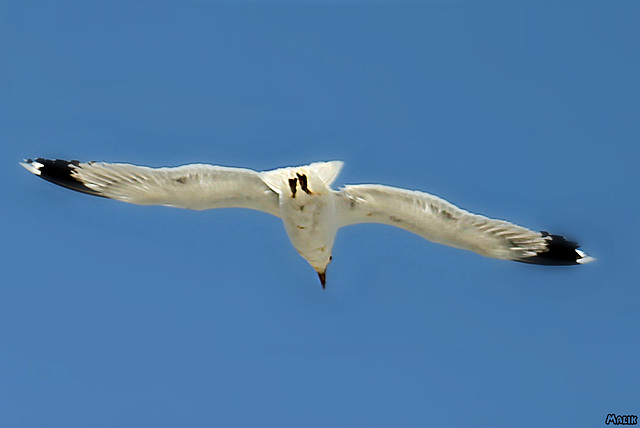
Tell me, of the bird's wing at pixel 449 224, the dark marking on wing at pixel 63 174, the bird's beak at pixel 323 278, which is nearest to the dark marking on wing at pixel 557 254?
the bird's wing at pixel 449 224

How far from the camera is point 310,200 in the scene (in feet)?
33.0

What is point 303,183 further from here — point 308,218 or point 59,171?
point 59,171

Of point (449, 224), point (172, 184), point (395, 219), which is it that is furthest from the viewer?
point (395, 219)

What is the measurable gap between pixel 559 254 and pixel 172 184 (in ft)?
12.5

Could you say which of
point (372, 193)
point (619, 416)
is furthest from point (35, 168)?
point (619, 416)

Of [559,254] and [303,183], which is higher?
[303,183]

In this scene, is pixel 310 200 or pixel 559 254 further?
pixel 559 254

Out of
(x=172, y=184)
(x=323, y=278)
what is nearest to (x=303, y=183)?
(x=172, y=184)

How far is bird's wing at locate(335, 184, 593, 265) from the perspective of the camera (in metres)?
9.88

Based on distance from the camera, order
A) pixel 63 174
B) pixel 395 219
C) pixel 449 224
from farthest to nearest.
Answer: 1. pixel 63 174
2. pixel 395 219
3. pixel 449 224

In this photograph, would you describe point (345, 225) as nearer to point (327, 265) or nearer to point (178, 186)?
point (327, 265)

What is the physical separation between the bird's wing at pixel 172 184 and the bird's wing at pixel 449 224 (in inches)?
32.4

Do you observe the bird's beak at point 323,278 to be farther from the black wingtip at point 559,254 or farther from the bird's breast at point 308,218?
the black wingtip at point 559,254

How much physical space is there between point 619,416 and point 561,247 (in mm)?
1735
